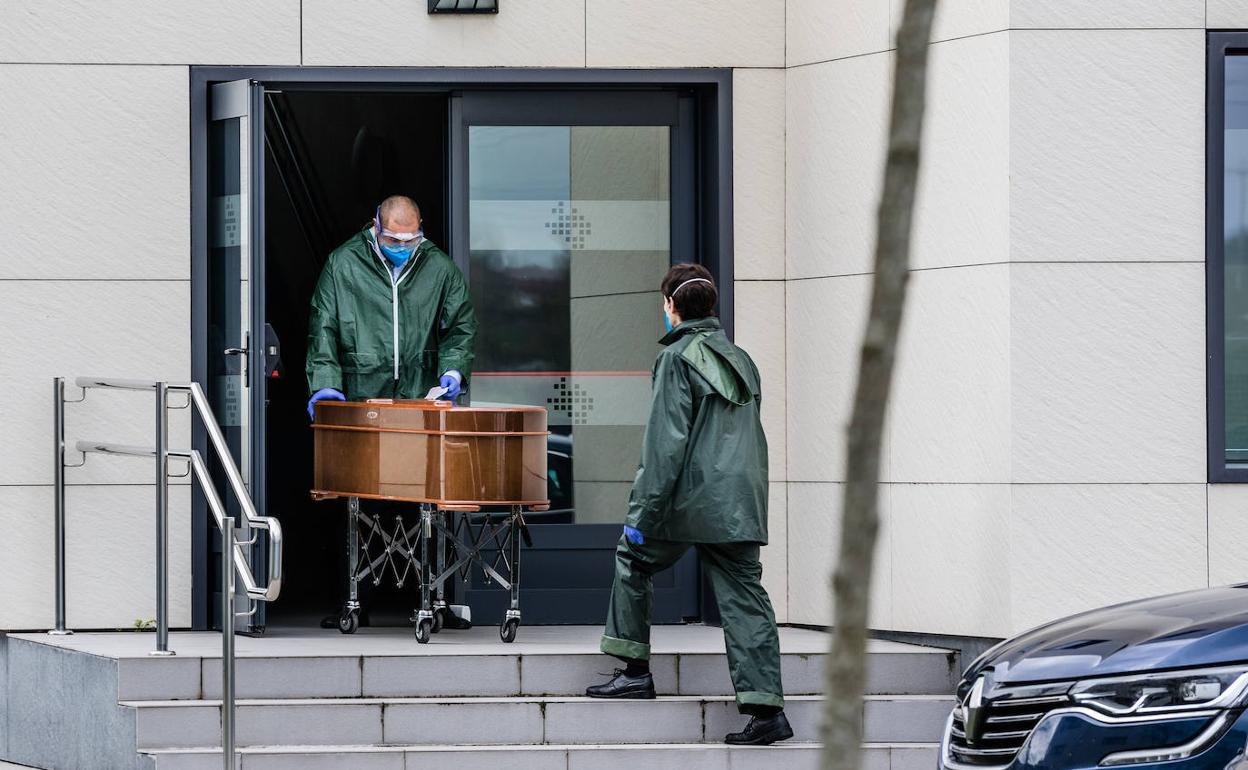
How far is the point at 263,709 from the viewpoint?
738cm

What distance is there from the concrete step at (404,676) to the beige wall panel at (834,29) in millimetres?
3076

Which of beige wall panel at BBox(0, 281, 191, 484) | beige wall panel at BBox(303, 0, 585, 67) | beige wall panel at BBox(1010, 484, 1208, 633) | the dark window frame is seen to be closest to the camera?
beige wall panel at BBox(1010, 484, 1208, 633)

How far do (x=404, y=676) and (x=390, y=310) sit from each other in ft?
6.14

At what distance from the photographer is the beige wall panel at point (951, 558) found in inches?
316

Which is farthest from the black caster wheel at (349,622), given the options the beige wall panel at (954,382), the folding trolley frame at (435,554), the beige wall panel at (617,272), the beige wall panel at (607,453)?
the beige wall panel at (954,382)

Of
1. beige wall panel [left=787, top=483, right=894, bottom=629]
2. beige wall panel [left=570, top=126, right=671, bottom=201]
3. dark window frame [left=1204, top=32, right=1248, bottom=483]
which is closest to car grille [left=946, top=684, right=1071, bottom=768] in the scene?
dark window frame [left=1204, top=32, right=1248, bottom=483]

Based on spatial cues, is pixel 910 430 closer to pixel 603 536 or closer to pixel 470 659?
pixel 603 536

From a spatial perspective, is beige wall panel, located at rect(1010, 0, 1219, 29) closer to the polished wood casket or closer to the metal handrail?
the polished wood casket

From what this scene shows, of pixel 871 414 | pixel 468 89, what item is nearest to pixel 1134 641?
pixel 871 414

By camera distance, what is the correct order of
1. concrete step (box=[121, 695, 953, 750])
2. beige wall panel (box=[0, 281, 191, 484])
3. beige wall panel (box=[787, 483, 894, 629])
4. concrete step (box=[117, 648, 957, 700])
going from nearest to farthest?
concrete step (box=[121, 695, 953, 750]) < concrete step (box=[117, 648, 957, 700]) < beige wall panel (box=[0, 281, 191, 484]) < beige wall panel (box=[787, 483, 894, 629])

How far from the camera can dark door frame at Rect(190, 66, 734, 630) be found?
8.95 m

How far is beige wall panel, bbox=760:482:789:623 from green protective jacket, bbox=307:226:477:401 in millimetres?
1771

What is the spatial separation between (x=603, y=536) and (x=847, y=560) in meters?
7.00

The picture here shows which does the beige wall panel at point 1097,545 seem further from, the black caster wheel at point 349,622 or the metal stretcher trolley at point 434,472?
the black caster wheel at point 349,622
